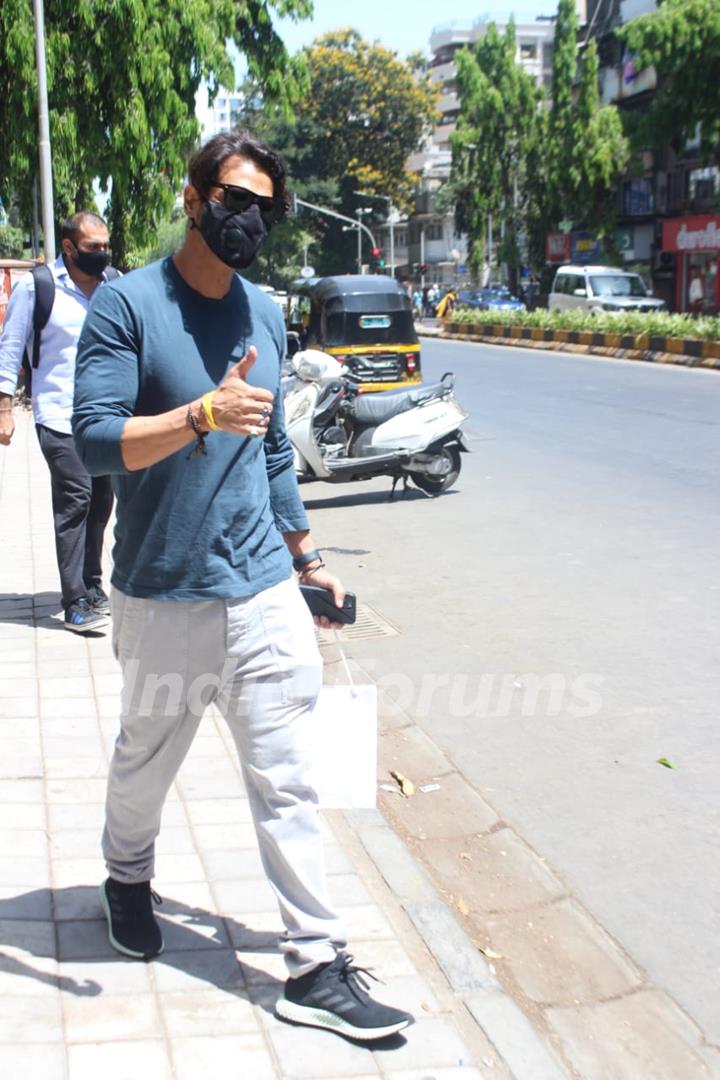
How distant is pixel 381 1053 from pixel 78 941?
2.87 ft

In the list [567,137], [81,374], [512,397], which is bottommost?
[512,397]

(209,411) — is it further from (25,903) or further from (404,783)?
(404,783)

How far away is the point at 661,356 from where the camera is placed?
2534 cm

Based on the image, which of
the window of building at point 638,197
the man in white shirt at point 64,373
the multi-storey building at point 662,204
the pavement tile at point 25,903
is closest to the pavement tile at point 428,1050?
the pavement tile at point 25,903

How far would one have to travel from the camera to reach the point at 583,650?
6340 mm

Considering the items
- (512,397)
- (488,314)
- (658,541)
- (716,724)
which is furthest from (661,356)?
(716,724)

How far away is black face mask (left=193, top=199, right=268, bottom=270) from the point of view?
9.18ft

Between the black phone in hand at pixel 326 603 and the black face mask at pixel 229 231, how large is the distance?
0.86m

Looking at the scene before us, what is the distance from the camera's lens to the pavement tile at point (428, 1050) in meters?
2.84

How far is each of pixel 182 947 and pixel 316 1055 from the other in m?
0.57

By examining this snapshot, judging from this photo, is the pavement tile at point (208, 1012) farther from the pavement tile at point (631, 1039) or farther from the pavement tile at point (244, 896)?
the pavement tile at point (631, 1039)

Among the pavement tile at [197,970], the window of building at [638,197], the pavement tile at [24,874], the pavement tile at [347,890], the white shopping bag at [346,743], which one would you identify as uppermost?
the window of building at [638,197]

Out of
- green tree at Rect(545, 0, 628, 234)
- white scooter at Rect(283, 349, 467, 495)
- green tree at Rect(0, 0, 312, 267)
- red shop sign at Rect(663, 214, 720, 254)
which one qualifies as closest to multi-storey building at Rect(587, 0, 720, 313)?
red shop sign at Rect(663, 214, 720, 254)

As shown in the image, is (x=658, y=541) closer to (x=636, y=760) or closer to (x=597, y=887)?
(x=636, y=760)
